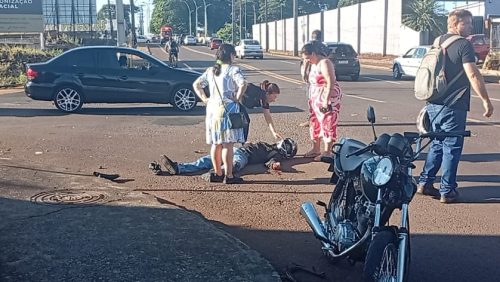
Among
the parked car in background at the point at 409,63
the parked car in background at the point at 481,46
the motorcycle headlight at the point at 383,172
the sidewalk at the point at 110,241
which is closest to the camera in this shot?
the motorcycle headlight at the point at 383,172

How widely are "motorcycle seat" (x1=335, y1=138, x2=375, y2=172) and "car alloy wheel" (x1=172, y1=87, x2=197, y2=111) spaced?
447 inches

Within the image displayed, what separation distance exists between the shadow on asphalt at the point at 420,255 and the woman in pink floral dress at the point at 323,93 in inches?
119

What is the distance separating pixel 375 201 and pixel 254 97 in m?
4.99

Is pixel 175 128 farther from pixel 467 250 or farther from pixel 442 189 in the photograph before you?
pixel 467 250

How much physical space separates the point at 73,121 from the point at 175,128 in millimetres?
2616

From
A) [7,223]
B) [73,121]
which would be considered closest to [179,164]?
[7,223]

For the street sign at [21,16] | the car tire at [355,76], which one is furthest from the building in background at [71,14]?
the car tire at [355,76]

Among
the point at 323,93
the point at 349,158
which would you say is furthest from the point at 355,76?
the point at 349,158

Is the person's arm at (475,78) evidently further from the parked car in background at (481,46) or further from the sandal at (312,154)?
the parked car in background at (481,46)

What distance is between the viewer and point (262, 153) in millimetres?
9266

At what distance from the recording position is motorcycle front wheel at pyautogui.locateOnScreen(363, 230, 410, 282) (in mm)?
4148

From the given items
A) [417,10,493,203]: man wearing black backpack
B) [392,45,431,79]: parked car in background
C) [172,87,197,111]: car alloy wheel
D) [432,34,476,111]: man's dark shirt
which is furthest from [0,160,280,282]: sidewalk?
[392,45,431,79]: parked car in background

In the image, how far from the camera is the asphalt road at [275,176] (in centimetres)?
556

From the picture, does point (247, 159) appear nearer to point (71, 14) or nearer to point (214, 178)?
point (214, 178)
